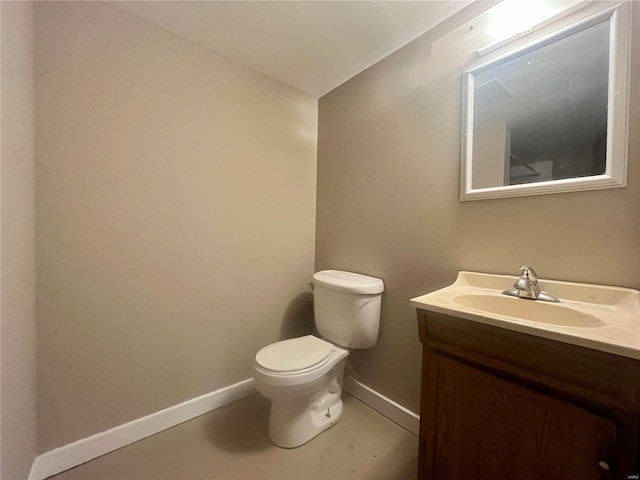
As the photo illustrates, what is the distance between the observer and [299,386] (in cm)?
115

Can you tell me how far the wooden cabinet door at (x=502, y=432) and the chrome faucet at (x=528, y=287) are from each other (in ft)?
1.14

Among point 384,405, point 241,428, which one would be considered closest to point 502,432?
point 384,405

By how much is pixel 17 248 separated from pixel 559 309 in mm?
1818

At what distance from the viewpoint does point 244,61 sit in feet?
4.98

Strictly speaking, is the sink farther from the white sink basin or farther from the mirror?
the mirror

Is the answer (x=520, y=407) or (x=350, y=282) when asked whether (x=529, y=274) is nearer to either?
(x=520, y=407)

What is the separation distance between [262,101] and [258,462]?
198 cm

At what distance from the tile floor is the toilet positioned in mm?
Answer: 84

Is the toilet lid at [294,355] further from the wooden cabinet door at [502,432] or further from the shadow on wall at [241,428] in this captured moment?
the wooden cabinet door at [502,432]

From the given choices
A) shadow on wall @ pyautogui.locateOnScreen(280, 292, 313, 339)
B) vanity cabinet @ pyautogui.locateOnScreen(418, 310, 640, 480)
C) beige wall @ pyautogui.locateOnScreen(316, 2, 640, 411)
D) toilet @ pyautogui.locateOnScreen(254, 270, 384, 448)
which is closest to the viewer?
vanity cabinet @ pyautogui.locateOnScreen(418, 310, 640, 480)

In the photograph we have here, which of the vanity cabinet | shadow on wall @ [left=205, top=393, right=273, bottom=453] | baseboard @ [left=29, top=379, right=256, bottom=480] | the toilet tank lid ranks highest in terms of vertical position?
the toilet tank lid

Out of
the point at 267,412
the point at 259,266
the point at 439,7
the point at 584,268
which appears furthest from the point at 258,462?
the point at 439,7

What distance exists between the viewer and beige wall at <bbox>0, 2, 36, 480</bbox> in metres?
0.72

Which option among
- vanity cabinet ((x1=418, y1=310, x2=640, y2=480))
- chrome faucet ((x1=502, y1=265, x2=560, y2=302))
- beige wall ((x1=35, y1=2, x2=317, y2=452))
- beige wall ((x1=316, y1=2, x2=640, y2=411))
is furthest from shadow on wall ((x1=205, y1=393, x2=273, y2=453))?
chrome faucet ((x1=502, y1=265, x2=560, y2=302))
